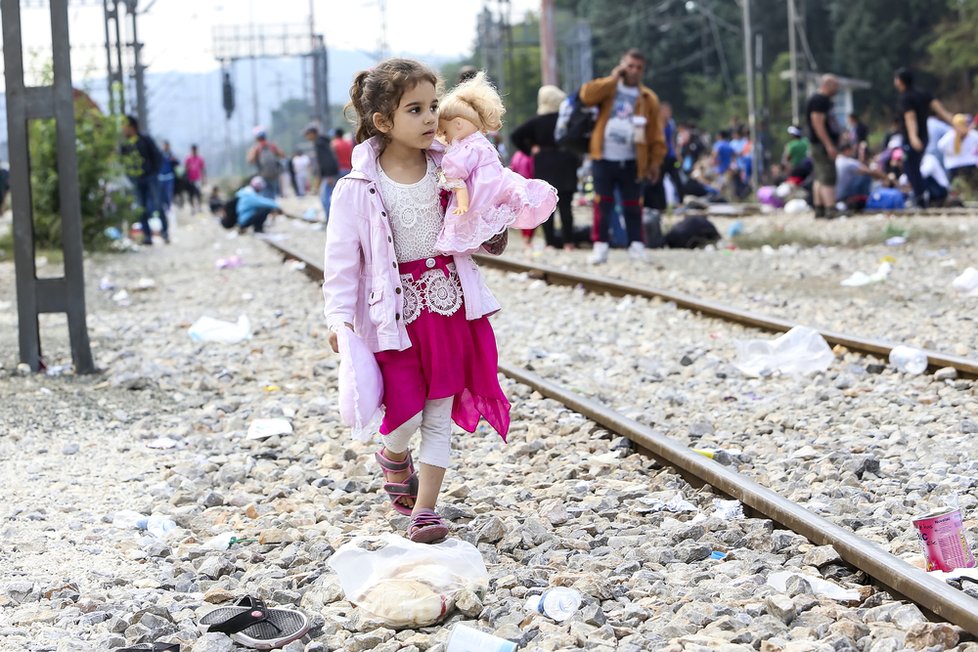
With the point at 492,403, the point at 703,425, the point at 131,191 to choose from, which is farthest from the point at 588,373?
the point at 131,191

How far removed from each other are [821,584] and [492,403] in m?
1.26

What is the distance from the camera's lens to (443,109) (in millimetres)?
4312

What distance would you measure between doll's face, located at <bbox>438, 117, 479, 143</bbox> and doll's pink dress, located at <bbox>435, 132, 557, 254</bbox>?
16 millimetres

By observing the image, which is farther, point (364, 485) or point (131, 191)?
point (131, 191)

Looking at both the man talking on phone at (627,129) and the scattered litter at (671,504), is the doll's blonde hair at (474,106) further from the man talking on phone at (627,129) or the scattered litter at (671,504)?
the man talking on phone at (627,129)

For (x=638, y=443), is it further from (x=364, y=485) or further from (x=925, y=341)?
(x=925, y=341)

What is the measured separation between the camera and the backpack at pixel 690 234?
50.4 feet

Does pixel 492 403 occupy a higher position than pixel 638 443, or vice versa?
pixel 492 403

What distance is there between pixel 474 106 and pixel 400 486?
1.34 metres

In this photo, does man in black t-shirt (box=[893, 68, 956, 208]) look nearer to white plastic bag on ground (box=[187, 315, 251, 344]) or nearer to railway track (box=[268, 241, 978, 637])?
railway track (box=[268, 241, 978, 637])

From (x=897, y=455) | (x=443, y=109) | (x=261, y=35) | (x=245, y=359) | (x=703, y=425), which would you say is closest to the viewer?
(x=443, y=109)

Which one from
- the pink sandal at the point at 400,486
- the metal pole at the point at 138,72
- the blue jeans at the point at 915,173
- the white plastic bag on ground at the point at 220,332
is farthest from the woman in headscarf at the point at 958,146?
the metal pole at the point at 138,72

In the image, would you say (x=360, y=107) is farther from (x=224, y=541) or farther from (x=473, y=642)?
(x=473, y=642)

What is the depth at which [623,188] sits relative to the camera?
42.4 ft
